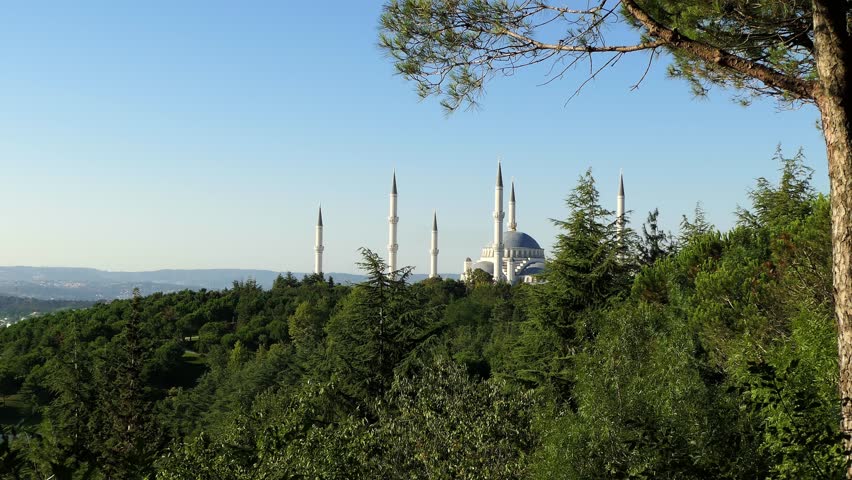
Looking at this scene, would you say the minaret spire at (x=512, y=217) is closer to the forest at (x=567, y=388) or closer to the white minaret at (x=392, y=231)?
the white minaret at (x=392, y=231)

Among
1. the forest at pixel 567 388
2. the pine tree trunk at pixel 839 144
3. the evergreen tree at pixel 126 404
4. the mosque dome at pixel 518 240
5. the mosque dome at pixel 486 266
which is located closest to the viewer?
the pine tree trunk at pixel 839 144

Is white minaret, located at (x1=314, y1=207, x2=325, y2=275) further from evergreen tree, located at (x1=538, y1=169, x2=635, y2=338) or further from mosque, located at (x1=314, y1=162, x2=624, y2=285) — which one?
evergreen tree, located at (x1=538, y1=169, x2=635, y2=338)

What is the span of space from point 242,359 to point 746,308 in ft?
139

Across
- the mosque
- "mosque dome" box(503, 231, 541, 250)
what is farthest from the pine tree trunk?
"mosque dome" box(503, 231, 541, 250)

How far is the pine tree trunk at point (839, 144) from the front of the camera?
245 inches

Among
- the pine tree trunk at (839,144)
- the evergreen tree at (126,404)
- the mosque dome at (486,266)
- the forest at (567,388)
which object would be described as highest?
the mosque dome at (486,266)

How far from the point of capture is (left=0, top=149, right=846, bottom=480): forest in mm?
8305

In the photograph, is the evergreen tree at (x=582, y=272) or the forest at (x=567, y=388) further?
the evergreen tree at (x=582, y=272)

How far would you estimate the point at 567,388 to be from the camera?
20750 millimetres

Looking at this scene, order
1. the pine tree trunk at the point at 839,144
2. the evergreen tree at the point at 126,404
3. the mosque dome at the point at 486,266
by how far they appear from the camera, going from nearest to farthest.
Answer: the pine tree trunk at the point at 839,144, the evergreen tree at the point at 126,404, the mosque dome at the point at 486,266

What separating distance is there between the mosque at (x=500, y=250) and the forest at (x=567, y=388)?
160ft

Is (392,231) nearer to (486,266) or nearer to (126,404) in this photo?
(486,266)

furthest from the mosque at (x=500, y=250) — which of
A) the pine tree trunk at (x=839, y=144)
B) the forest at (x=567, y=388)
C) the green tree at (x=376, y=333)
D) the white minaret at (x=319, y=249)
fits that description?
the pine tree trunk at (x=839, y=144)

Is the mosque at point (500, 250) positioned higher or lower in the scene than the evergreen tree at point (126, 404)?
higher
